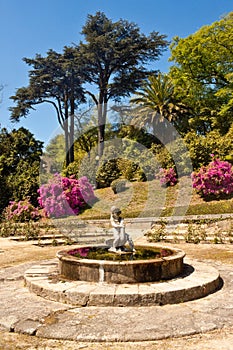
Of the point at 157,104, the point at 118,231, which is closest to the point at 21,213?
the point at 118,231

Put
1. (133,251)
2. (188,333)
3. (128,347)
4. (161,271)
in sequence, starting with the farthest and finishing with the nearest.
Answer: (133,251) < (161,271) < (188,333) < (128,347)

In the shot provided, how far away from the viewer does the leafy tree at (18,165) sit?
17.2 meters

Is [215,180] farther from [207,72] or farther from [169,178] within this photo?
[207,72]

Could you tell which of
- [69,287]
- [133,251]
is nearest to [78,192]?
[133,251]

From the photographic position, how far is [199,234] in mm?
9234

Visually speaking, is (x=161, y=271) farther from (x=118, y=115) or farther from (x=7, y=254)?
(x=118, y=115)

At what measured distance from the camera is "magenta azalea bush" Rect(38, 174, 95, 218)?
1548cm

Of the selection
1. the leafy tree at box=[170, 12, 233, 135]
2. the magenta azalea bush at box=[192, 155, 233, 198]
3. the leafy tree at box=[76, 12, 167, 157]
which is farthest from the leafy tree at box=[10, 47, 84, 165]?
the magenta azalea bush at box=[192, 155, 233, 198]

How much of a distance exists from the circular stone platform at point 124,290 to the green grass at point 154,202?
8.06 m

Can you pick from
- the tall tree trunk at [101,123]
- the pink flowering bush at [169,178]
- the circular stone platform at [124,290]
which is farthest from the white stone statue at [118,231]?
the tall tree trunk at [101,123]

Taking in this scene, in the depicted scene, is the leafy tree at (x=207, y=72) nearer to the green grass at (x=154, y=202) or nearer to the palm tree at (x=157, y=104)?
the palm tree at (x=157, y=104)

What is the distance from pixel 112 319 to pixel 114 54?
20.9m

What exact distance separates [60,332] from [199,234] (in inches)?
261

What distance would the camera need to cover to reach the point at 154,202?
16156 millimetres
